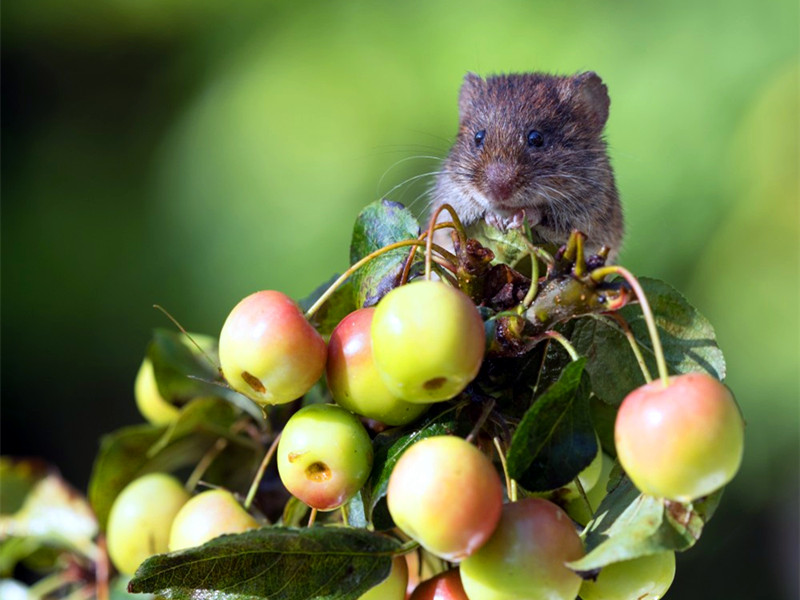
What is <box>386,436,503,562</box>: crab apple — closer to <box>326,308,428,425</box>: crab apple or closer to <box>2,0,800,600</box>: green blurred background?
<box>326,308,428,425</box>: crab apple

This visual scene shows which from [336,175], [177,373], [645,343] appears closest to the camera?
[645,343]

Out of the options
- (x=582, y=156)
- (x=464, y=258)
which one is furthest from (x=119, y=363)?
(x=464, y=258)

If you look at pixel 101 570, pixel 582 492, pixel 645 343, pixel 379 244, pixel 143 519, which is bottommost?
pixel 101 570

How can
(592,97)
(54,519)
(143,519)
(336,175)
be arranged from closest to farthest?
(143,519) < (54,519) < (592,97) < (336,175)

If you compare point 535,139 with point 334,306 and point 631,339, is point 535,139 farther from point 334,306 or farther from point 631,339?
point 631,339

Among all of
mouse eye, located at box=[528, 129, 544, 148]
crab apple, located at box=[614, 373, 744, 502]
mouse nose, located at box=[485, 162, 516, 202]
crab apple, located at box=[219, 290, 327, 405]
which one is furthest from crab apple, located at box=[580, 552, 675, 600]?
mouse eye, located at box=[528, 129, 544, 148]

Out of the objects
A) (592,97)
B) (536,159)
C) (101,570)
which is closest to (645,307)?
(101,570)

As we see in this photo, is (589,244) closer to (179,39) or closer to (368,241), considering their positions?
(368,241)
